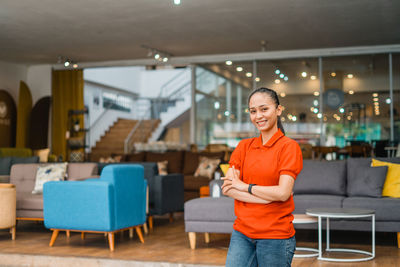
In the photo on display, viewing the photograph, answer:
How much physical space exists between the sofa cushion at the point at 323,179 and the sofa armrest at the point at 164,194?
1.78 meters

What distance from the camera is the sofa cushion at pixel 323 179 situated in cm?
560

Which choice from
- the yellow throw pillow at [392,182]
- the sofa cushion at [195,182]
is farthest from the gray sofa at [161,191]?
the yellow throw pillow at [392,182]

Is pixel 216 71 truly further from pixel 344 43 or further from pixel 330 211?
pixel 330 211

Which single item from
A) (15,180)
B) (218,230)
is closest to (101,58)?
(15,180)

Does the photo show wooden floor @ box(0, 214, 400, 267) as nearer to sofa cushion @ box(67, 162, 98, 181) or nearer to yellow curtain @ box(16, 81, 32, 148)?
sofa cushion @ box(67, 162, 98, 181)

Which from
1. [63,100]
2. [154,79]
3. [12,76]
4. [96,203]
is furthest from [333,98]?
[154,79]

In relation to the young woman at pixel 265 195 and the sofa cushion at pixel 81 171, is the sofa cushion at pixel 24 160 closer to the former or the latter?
the sofa cushion at pixel 81 171

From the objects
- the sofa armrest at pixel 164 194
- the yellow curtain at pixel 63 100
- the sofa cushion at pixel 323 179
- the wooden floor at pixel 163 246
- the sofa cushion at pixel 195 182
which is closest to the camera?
the wooden floor at pixel 163 246

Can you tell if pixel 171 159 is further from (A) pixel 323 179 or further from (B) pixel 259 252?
(B) pixel 259 252

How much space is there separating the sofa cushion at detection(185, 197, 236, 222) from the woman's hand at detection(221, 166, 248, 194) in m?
2.99

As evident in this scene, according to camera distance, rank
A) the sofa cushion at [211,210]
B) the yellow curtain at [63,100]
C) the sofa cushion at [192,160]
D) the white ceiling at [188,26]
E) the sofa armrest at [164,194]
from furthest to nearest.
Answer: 1. the yellow curtain at [63,100]
2. the sofa cushion at [192,160]
3. the white ceiling at [188,26]
4. the sofa armrest at [164,194]
5. the sofa cushion at [211,210]

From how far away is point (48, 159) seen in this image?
36.0ft

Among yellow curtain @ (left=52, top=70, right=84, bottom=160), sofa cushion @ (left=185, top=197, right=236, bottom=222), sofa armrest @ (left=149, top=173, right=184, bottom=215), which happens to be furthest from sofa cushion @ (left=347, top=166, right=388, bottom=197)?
yellow curtain @ (left=52, top=70, right=84, bottom=160)

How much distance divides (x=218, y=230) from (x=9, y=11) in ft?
16.0
